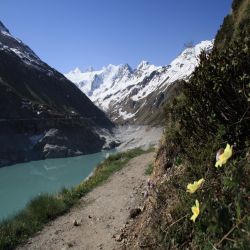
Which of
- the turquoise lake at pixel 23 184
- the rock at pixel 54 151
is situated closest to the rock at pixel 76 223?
the turquoise lake at pixel 23 184

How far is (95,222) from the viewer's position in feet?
36.9

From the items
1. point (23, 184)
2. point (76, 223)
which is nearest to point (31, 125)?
point (23, 184)

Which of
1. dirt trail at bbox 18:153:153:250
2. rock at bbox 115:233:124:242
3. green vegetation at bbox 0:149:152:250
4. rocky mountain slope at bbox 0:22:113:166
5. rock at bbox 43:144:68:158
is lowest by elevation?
rock at bbox 115:233:124:242

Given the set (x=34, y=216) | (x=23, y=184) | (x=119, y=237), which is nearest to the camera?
(x=119, y=237)

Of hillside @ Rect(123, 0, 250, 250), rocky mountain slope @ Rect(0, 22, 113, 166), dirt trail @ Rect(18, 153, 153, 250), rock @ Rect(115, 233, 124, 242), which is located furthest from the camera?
rocky mountain slope @ Rect(0, 22, 113, 166)

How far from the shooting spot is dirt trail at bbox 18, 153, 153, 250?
9625mm

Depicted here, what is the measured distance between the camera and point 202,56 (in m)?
6.56

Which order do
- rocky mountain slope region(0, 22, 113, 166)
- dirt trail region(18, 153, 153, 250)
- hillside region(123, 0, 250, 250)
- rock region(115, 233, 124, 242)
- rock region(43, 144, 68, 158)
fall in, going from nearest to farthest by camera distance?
1. hillside region(123, 0, 250, 250)
2. rock region(115, 233, 124, 242)
3. dirt trail region(18, 153, 153, 250)
4. rocky mountain slope region(0, 22, 113, 166)
5. rock region(43, 144, 68, 158)

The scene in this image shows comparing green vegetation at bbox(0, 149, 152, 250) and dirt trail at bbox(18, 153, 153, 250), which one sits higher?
green vegetation at bbox(0, 149, 152, 250)

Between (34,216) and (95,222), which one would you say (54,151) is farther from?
(95,222)

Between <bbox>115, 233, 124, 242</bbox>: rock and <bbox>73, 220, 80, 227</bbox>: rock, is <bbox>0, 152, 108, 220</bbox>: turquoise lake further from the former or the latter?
<bbox>115, 233, 124, 242</bbox>: rock

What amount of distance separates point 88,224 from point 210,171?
6597 mm

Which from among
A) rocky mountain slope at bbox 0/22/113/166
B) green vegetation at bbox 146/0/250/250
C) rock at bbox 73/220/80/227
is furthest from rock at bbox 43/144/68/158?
green vegetation at bbox 146/0/250/250

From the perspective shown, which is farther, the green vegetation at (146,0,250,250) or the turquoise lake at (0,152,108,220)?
the turquoise lake at (0,152,108,220)
